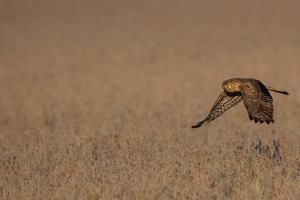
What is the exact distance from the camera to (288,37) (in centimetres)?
2239

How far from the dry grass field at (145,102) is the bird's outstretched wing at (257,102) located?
63cm

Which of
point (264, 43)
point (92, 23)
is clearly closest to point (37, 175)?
point (264, 43)

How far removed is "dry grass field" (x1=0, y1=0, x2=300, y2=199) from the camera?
6.13 m

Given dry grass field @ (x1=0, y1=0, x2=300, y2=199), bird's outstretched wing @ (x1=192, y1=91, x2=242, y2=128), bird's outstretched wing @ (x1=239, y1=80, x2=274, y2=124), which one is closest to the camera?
bird's outstretched wing @ (x1=239, y1=80, x2=274, y2=124)

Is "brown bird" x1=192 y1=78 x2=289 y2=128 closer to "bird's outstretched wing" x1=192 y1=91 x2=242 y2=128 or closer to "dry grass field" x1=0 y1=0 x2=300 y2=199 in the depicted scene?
"bird's outstretched wing" x1=192 y1=91 x2=242 y2=128

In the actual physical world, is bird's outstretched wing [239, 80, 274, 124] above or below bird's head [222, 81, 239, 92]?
below

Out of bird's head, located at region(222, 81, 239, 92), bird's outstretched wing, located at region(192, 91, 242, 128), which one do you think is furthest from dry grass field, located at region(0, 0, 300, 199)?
bird's head, located at region(222, 81, 239, 92)

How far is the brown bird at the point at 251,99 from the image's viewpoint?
19.1 ft

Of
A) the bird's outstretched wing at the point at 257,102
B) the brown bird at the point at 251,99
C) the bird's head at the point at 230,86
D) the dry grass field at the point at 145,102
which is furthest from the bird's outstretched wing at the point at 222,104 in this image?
the bird's outstretched wing at the point at 257,102

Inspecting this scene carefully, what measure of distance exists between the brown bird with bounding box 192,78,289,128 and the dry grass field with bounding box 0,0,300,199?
0.57m

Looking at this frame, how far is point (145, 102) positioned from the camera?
12.8 meters

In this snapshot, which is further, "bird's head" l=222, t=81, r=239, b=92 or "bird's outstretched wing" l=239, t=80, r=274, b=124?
"bird's head" l=222, t=81, r=239, b=92

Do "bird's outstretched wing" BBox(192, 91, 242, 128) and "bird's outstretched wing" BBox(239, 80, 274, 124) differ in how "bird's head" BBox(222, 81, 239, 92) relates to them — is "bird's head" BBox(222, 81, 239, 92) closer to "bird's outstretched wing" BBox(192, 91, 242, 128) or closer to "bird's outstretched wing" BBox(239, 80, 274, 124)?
"bird's outstretched wing" BBox(239, 80, 274, 124)

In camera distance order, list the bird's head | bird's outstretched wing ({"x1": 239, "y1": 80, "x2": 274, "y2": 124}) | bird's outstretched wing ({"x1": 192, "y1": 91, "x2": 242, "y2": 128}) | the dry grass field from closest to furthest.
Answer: bird's outstretched wing ({"x1": 239, "y1": 80, "x2": 274, "y2": 124}) < the dry grass field < the bird's head < bird's outstretched wing ({"x1": 192, "y1": 91, "x2": 242, "y2": 128})
